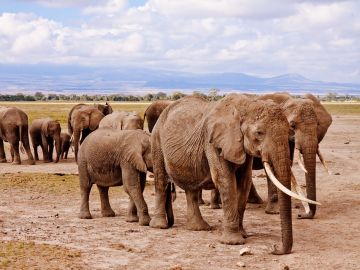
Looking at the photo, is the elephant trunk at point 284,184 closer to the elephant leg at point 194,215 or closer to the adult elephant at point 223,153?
the adult elephant at point 223,153

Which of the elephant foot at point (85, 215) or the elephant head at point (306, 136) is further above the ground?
the elephant head at point (306, 136)

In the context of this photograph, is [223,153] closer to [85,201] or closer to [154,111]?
[85,201]

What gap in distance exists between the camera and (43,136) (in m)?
26.7

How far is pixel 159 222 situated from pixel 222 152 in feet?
7.76

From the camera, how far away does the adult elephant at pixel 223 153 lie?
9977 mm

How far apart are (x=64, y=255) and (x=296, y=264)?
127 inches

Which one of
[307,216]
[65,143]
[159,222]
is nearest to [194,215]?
[159,222]

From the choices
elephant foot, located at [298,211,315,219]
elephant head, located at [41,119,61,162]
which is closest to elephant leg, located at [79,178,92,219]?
elephant foot, located at [298,211,315,219]

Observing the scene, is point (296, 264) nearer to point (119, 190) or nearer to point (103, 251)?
point (103, 251)

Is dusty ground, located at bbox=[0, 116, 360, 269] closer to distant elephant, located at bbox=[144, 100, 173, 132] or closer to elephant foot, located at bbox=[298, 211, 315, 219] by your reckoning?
elephant foot, located at bbox=[298, 211, 315, 219]

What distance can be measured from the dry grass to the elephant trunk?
2.84 m

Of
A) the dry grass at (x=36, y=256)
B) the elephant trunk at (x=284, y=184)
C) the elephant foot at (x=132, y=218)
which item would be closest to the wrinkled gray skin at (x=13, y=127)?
the elephant foot at (x=132, y=218)

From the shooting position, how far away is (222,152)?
10688 millimetres

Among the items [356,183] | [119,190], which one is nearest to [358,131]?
[356,183]
